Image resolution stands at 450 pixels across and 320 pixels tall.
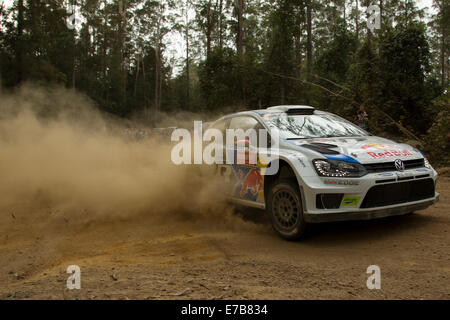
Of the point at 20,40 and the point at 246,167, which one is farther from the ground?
the point at 20,40

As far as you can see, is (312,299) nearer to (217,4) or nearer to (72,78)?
(217,4)

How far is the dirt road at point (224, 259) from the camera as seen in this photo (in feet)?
11.0

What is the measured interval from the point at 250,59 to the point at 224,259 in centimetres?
2198

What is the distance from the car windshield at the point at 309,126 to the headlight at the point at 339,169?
83 cm

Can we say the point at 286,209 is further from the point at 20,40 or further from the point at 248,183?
the point at 20,40

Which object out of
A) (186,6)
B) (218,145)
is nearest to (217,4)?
(186,6)

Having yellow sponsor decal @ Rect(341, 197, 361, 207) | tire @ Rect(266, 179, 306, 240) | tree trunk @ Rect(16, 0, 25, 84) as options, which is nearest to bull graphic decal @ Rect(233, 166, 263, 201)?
tire @ Rect(266, 179, 306, 240)

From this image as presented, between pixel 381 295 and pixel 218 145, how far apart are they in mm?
3763

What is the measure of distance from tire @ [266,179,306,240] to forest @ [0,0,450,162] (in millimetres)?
8010

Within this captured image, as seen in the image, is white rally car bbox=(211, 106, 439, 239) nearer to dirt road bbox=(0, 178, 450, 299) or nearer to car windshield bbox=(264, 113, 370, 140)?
car windshield bbox=(264, 113, 370, 140)

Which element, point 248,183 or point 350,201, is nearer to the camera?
point 350,201

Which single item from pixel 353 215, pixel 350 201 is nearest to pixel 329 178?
pixel 350 201

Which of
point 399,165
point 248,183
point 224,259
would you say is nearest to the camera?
point 224,259

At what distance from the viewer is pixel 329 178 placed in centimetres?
445
